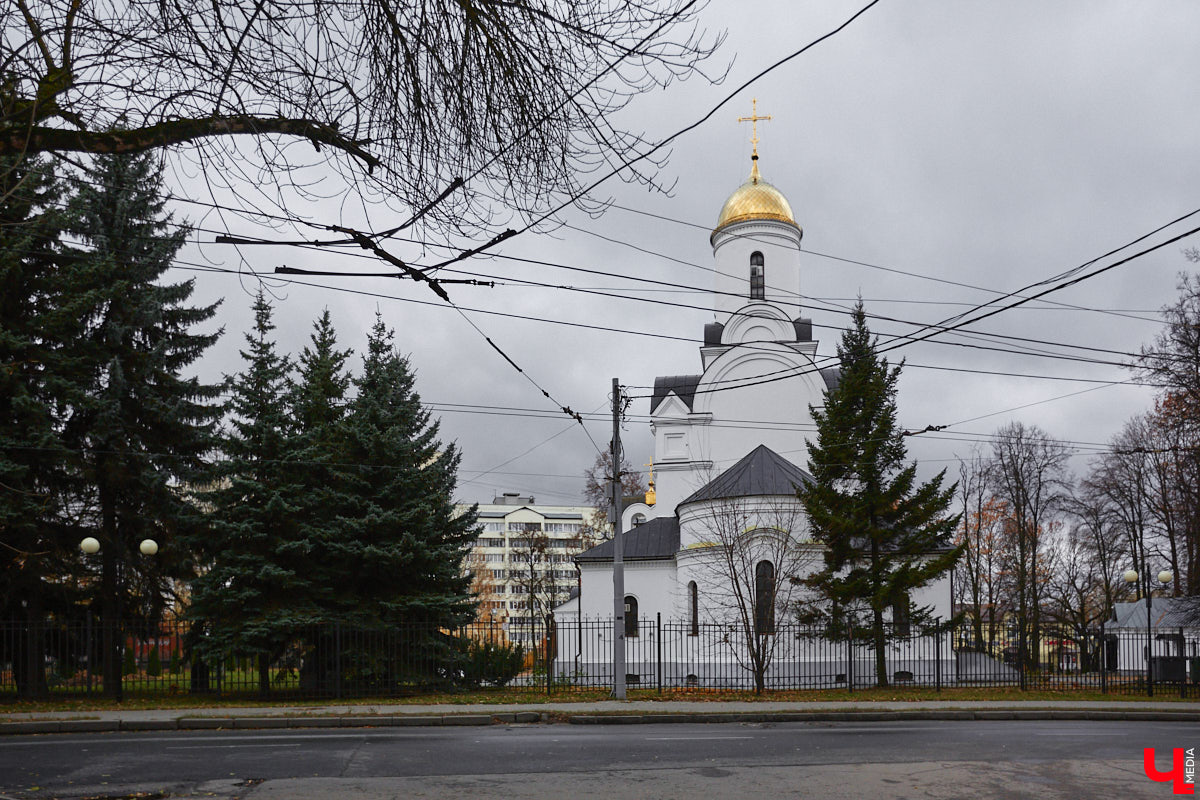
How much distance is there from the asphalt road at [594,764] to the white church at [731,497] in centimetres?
1219

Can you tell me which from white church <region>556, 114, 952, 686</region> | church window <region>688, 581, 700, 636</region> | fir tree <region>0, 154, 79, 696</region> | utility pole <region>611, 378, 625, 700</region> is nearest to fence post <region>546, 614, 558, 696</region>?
utility pole <region>611, 378, 625, 700</region>

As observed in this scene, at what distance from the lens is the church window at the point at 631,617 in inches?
1421

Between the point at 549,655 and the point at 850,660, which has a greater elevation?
the point at 549,655

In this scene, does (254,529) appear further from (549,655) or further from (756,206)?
(756,206)

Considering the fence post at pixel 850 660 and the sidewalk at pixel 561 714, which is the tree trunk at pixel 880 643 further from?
the sidewalk at pixel 561 714

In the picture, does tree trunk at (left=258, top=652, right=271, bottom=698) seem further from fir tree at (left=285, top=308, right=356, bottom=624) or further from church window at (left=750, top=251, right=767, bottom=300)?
church window at (left=750, top=251, right=767, bottom=300)

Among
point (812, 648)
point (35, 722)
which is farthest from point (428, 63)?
point (812, 648)

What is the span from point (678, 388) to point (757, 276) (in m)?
5.89

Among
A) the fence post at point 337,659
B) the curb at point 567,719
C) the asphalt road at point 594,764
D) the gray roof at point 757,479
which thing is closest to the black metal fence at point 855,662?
the gray roof at point 757,479

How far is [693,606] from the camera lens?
112 feet

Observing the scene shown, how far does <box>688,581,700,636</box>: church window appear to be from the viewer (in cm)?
3325

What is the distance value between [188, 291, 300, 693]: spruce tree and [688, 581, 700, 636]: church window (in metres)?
14.4

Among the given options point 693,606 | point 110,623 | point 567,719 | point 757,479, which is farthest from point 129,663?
point 757,479

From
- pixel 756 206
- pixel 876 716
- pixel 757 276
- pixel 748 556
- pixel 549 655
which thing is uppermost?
pixel 756 206
